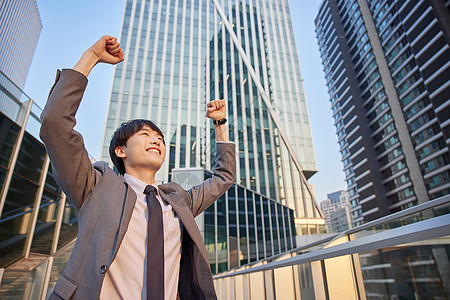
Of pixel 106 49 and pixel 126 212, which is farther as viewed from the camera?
pixel 106 49

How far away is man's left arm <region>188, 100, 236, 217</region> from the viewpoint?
4.76 feet

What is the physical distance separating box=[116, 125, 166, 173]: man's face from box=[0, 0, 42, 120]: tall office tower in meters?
56.5

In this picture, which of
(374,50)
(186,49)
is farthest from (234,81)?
(374,50)

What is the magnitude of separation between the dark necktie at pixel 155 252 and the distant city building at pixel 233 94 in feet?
40.1

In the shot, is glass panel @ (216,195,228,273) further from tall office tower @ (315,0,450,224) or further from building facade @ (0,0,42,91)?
building facade @ (0,0,42,91)

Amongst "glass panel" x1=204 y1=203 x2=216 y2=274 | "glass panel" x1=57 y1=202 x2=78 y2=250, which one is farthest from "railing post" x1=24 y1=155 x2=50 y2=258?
"glass panel" x1=204 y1=203 x2=216 y2=274

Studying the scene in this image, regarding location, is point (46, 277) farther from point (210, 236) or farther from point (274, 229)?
point (274, 229)

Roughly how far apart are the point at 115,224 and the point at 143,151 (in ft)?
1.43

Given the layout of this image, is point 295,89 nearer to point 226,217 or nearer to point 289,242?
point 289,242

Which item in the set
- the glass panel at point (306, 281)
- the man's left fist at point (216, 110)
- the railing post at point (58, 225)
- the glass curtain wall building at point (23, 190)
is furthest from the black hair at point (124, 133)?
the railing post at point (58, 225)

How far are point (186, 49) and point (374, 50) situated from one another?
126 feet

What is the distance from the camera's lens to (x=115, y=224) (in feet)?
3.16

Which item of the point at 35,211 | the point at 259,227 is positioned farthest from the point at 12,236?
the point at 259,227

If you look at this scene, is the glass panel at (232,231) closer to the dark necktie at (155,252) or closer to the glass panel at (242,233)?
the glass panel at (242,233)
